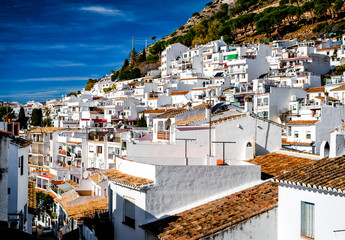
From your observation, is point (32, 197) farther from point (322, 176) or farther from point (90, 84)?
point (90, 84)

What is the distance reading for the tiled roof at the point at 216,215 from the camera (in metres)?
14.0

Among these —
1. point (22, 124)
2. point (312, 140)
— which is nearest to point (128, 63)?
point (22, 124)

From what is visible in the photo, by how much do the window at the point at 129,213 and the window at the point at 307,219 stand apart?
669 centimetres

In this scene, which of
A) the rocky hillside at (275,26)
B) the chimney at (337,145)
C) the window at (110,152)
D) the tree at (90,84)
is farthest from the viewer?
the tree at (90,84)

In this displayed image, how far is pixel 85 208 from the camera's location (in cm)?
2552

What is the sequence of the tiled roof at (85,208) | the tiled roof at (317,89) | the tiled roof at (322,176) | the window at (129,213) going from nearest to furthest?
the tiled roof at (322,176), the window at (129,213), the tiled roof at (85,208), the tiled roof at (317,89)

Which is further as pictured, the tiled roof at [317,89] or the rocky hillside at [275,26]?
the rocky hillside at [275,26]

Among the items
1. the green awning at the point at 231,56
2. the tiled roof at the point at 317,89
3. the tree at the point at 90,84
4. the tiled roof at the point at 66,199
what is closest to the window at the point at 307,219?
the tiled roof at the point at 66,199

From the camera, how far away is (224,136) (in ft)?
79.6

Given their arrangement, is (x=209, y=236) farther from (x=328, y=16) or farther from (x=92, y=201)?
(x=328, y=16)

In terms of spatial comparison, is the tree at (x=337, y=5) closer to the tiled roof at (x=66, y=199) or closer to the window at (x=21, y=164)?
the tiled roof at (x=66, y=199)

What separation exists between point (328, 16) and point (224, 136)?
348 ft

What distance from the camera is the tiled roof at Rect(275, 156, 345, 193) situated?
11.9 metres

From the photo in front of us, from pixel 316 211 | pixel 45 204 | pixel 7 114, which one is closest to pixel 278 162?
pixel 316 211
